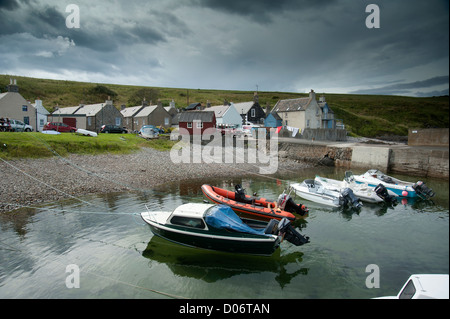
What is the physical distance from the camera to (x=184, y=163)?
3130 cm

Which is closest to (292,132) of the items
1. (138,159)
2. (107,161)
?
(138,159)

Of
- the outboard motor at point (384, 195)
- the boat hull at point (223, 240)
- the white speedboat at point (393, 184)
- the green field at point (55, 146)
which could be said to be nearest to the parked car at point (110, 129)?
the green field at point (55, 146)

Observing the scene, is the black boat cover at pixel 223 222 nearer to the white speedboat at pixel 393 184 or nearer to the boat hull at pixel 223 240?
the boat hull at pixel 223 240

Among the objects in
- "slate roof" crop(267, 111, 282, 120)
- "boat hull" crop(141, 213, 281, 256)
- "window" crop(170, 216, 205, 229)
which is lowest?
"boat hull" crop(141, 213, 281, 256)

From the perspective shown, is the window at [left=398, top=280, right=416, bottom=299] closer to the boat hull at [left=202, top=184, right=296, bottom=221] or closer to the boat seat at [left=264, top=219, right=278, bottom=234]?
the boat seat at [left=264, top=219, right=278, bottom=234]

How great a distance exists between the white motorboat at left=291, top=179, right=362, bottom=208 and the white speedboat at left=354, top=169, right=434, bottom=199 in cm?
339

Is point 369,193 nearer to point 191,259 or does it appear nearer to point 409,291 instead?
point 409,291

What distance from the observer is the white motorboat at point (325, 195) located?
17.7 m

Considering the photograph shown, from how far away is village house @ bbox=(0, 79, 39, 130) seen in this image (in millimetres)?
33688

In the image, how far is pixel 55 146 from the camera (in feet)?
90.3

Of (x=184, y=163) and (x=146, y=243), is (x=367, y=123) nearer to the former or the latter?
(x=184, y=163)

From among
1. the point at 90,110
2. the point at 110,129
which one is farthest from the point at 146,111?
the point at 110,129

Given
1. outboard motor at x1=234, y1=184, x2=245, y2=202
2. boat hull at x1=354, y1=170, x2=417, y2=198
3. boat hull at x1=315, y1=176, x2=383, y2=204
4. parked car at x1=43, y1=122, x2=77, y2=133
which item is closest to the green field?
parked car at x1=43, y1=122, x2=77, y2=133

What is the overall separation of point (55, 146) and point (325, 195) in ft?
86.6
